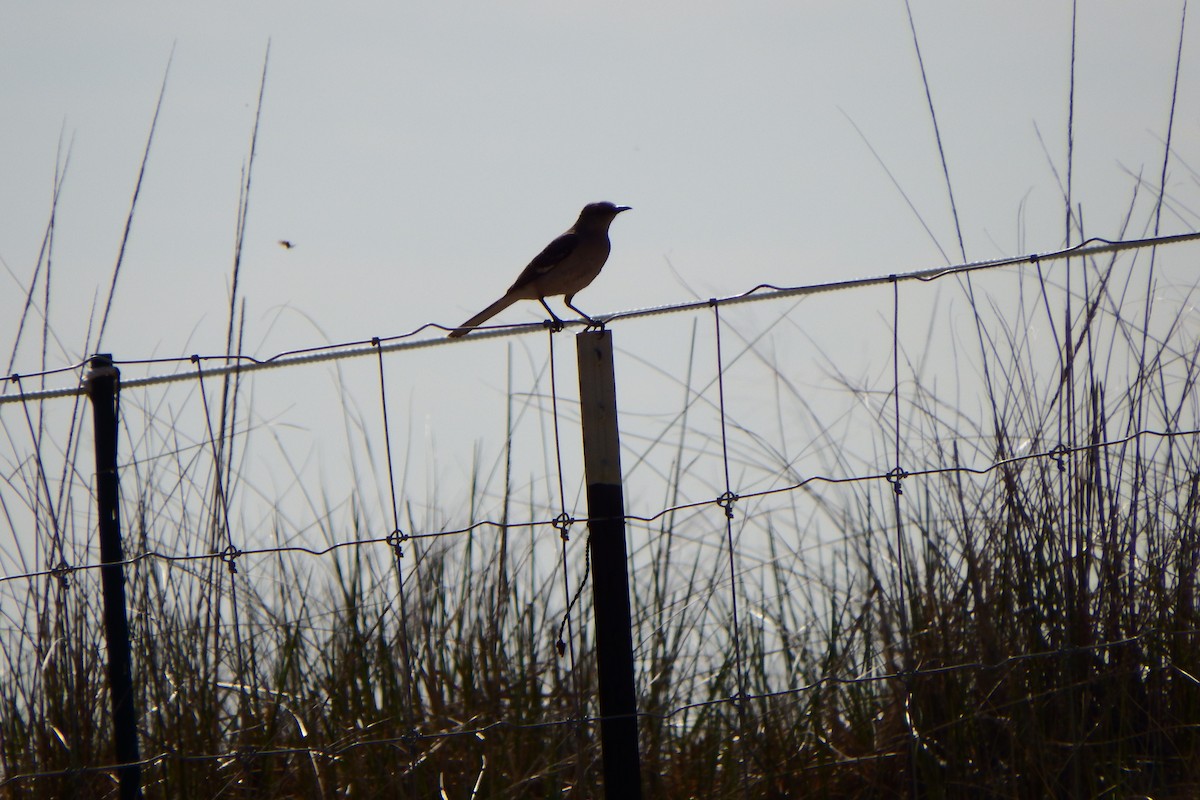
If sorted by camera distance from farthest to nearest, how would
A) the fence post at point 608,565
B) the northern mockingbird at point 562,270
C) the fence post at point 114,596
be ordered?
the northern mockingbird at point 562,270 → the fence post at point 114,596 → the fence post at point 608,565

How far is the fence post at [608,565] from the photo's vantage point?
2322 mm

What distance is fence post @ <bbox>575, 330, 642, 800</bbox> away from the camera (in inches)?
91.4

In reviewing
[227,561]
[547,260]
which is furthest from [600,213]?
[227,561]

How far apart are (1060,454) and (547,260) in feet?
6.85

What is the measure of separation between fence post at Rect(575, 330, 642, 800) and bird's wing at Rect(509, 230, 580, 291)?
1.97m

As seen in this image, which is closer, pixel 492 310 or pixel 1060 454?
pixel 1060 454

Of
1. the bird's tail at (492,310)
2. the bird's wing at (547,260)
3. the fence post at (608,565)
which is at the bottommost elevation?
the fence post at (608,565)

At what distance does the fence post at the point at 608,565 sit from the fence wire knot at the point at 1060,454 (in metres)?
0.91

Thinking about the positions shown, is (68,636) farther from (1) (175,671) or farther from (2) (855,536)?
(2) (855,536)

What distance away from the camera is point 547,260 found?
4.33 meters

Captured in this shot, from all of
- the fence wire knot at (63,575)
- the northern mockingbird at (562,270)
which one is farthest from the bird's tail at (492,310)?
the fence wire knot at (63,575)

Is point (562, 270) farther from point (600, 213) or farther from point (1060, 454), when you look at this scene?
point (1060, 454)

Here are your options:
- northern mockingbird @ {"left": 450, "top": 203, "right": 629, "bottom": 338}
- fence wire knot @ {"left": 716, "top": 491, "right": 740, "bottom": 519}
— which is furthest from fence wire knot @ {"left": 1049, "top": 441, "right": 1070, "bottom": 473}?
northern mockingbird @ {"left": 450, "top": 203, "right": 629, "bottom": 338}

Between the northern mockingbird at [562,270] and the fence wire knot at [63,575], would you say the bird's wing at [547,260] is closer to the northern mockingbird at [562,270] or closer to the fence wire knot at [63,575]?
the northern mockingbird at [562,270]
